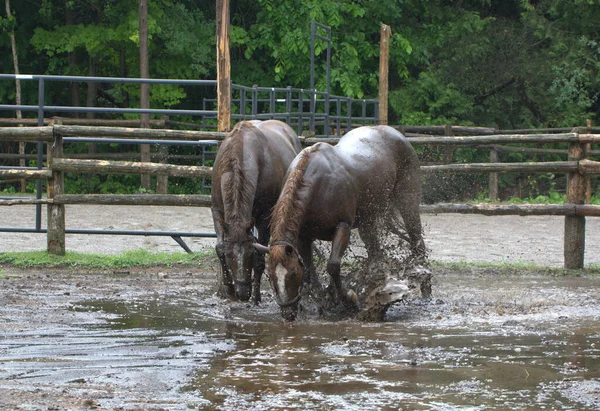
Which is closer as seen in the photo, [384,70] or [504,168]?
[504,168]

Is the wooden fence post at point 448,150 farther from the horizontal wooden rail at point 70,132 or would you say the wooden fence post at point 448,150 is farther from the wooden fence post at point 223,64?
the wooden fence post at point 223,64

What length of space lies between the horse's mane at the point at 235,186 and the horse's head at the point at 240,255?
0.27ft

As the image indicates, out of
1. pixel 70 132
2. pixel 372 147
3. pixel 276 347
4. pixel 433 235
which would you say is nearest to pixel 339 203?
pixel 372 147

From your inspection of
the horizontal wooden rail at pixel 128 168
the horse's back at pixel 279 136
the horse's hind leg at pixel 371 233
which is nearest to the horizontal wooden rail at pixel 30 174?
the horizontal wooden rail at pixel 128 168

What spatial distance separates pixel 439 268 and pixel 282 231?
10.6 feet

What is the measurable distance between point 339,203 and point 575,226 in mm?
3471

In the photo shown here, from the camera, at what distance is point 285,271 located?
5492 millimetres

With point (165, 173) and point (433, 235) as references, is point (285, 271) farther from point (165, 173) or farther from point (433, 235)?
point (433, 235)

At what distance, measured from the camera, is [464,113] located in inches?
789

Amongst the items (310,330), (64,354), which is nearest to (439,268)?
(310,330)

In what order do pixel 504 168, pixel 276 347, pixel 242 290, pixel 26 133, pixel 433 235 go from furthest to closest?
pixel 433 235 → pixel 504 168 → pixel 26 133 → pixel 242 290 → pixel 276 347

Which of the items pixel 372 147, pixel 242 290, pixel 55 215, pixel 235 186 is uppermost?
pixel 372 147

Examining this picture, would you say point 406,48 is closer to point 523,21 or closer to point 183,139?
point 523,21

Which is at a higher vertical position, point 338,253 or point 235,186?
point 235,186
